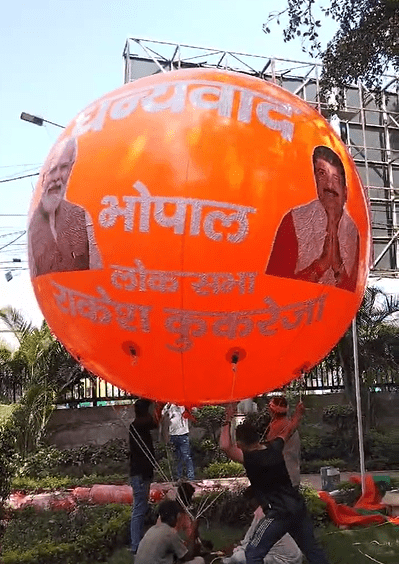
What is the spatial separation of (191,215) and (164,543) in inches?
90.2

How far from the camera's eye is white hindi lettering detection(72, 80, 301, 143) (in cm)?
349

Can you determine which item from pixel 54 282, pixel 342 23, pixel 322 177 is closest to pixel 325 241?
pixel 322 177

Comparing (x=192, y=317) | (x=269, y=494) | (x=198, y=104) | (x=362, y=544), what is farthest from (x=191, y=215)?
(x=362, y=544)

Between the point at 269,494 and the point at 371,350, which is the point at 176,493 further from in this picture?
the point at 371,350

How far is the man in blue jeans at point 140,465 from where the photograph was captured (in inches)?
224

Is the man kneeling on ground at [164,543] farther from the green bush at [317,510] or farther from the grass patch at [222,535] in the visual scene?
the green bush at [317,510]

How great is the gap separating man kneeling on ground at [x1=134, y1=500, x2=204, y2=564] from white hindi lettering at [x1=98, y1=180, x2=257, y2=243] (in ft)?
6.90

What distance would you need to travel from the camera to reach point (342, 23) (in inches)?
368

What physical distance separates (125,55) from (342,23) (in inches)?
432

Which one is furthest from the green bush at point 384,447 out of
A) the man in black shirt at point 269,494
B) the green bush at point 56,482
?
the man in black shirt at point 269,494

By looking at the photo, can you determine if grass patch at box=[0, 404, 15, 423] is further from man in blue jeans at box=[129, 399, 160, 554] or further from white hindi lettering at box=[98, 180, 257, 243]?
white hindi lettering at box=[98, 180, 257, 243]

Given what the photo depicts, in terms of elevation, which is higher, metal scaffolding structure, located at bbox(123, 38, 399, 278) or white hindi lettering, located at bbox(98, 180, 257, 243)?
metal scaffolding structure, located at bbox(123, 38, 399, 278)

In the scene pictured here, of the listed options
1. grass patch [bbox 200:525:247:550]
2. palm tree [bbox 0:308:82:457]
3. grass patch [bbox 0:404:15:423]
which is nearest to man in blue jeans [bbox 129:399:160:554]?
grass patch [bbox 200:525:247:550]

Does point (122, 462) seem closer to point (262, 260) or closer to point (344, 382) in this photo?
point (344, 382)
